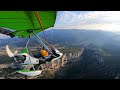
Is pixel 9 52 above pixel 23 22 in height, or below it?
below

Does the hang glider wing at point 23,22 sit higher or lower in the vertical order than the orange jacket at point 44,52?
higher

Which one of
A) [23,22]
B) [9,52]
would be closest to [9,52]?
[9,52]

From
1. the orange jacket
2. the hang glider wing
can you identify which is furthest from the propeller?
the orange jacket

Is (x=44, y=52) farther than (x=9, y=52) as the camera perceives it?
Yes

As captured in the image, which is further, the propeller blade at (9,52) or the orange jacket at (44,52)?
the orange jacket at (44,52)

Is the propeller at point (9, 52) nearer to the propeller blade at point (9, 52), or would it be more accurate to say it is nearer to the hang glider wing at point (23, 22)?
the propeller blade at point (9, 52)

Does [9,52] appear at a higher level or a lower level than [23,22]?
lower

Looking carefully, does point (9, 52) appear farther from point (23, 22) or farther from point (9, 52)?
point (23, 22)

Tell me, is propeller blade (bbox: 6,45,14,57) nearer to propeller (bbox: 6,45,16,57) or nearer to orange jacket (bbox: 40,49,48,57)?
propeller (bbox: 6,45,16,57)

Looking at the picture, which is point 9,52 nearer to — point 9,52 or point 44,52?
point 9,52

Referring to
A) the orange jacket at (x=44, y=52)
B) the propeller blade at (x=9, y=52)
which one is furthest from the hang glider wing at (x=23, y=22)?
the orange jacket at (x=44, y=52)
